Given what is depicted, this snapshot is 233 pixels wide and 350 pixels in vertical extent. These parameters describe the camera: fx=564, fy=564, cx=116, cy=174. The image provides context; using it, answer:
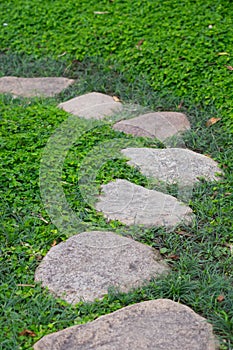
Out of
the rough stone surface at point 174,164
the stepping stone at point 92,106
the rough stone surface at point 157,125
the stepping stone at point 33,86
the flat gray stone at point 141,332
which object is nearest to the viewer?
the flat gray stone at point 141,332

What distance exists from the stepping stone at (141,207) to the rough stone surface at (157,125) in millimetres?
732

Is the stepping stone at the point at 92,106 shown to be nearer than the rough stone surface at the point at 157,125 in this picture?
No

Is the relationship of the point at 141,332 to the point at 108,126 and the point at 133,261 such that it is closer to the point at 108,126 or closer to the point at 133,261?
the point at 133,261

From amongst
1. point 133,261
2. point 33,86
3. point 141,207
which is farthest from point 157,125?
point 133,261

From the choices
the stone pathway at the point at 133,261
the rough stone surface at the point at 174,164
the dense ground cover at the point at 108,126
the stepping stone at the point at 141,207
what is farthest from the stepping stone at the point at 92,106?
the stepping stone at the point at 141,207

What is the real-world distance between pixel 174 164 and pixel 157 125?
22.7 inches

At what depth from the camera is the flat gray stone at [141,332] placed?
2498 millimetres

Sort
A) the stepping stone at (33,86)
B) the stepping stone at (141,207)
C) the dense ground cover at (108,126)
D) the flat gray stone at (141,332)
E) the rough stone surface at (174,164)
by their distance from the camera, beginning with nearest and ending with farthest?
the flat gray stone at (141,332) < the dense ground cover at (108,126) < the stepping stone at (141,207) < the rough stone surface at (174,164) < the stepping stone at (33,86)

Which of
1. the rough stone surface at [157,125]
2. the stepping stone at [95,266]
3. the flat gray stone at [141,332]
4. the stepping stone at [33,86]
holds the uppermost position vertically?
the flat gray stone at [141,332]

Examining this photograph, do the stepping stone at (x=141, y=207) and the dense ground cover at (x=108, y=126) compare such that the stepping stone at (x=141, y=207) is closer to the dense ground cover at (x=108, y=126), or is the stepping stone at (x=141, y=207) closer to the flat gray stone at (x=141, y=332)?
the dense ground cover at (x=108, y=126)

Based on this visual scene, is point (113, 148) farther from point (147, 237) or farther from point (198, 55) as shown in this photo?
point (198, 55)

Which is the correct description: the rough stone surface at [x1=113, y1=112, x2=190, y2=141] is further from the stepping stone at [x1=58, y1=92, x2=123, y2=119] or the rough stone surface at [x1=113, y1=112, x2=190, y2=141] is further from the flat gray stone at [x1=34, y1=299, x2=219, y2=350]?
the flat gray stone at [x1=34, y1=299, x2=219, y2=350]

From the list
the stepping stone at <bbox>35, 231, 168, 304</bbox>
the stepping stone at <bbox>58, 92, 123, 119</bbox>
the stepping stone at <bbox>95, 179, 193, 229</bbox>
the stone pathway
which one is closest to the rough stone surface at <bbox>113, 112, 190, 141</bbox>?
the stone pathway

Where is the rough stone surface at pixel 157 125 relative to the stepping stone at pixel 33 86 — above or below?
below
